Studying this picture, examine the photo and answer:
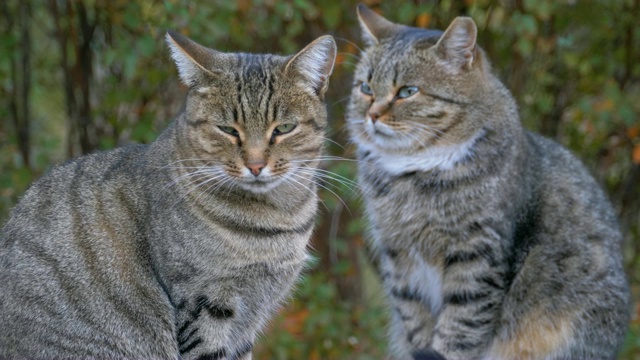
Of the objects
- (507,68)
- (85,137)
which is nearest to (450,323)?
(507,68)

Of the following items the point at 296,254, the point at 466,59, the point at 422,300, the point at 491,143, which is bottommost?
the point at 422,300

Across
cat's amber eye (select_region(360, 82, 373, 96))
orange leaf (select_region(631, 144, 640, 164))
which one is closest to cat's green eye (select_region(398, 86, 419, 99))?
cat's amber eye (select_region(360, 82, 373, 96))

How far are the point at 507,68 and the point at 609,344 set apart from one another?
2272 mm

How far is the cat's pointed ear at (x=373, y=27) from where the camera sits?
13.7 ft

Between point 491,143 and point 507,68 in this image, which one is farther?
point 507,68

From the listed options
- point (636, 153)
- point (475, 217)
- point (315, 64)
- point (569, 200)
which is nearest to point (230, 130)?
point (315, 64)

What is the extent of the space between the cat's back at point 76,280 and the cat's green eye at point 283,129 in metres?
0.55

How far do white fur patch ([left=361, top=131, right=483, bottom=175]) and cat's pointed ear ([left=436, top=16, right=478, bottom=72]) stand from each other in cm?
32

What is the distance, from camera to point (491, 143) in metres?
3.85

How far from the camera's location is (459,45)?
3.83 meters

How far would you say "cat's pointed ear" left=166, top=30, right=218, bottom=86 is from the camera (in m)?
3.15

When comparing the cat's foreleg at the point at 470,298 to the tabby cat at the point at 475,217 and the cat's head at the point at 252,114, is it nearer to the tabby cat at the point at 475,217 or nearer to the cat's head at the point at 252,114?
the tabby cat at the point at 475,217

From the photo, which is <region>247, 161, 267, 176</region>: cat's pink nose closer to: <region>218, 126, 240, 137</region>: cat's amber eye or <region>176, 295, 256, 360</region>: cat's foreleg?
<region>218, 126, 240, 137</region>: cat's amber eye

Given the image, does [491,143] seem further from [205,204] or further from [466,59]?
[205,204]
